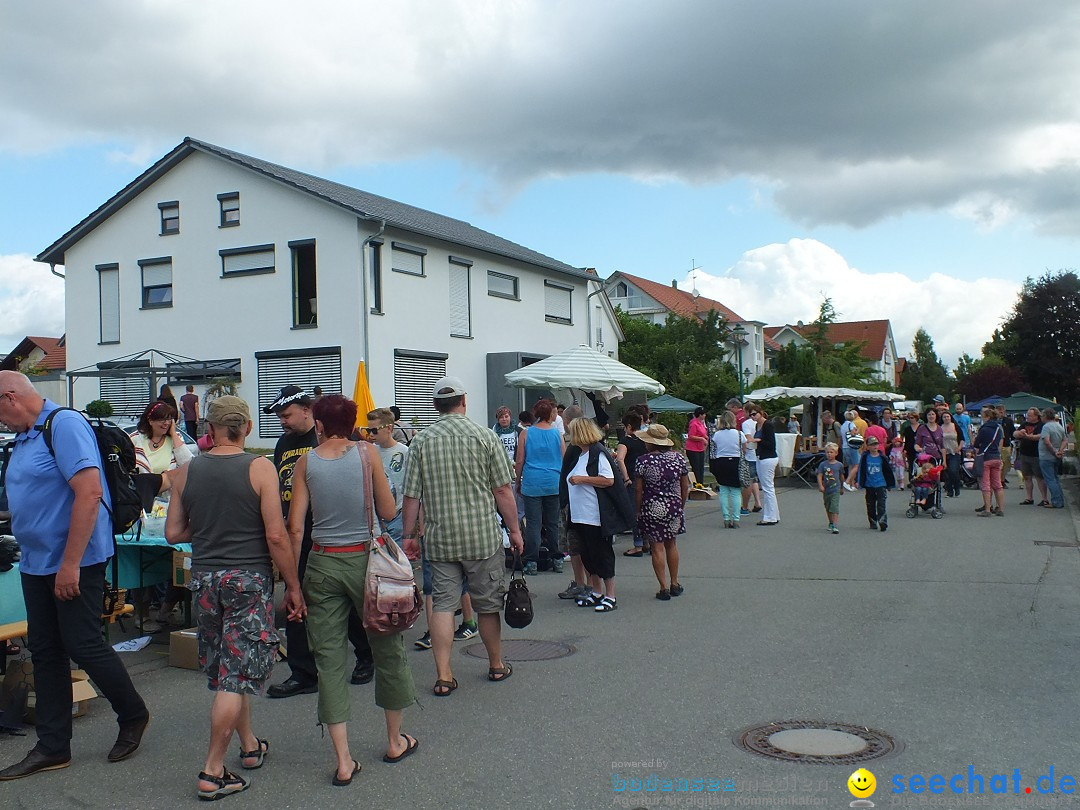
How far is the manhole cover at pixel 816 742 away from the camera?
15.6ft

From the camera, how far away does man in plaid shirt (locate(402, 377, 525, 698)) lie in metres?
6.12

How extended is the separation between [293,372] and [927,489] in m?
15.6

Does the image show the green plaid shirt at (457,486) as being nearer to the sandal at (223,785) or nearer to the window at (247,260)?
the sandal at (223,785)

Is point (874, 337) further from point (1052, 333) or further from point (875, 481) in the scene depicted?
point (875, 481)

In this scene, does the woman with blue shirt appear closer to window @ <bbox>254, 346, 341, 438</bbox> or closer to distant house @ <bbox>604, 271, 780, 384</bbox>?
window @ <bbox>254, 346, 341, 438</bbox>

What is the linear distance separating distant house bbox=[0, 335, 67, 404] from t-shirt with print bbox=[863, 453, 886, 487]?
482 inches

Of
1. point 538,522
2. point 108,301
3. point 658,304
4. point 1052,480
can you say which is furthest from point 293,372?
point 658,304

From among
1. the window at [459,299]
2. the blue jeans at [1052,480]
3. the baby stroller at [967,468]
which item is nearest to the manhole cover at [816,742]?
the blue jeans at [1052,480]

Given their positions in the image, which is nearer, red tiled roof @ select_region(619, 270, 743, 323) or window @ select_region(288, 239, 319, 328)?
window @ select_region(288, 239, 319, 328)

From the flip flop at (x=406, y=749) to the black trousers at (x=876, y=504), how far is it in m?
11.0

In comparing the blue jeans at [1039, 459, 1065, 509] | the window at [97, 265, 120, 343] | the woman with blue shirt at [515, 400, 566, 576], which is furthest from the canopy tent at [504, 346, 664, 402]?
the window at [97, 265, 120, 343]

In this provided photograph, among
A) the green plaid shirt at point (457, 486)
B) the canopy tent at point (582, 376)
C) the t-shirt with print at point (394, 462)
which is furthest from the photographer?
the canopy tent at point (582, 376)

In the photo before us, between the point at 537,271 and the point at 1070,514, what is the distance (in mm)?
19496

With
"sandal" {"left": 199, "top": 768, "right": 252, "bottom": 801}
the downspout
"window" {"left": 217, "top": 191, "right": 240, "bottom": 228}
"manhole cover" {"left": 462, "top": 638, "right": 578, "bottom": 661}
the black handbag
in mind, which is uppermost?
"window" {"left": 217, "top": 191, "right": 240, "bottom": 228}
